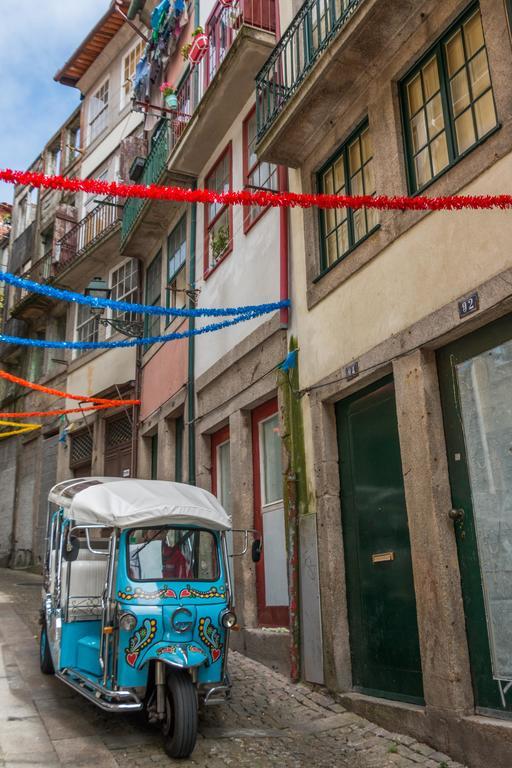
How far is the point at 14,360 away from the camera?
80.9 ft

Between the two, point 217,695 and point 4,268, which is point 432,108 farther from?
point 4,268

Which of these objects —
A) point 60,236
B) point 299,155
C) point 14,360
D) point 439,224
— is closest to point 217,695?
point 439,224

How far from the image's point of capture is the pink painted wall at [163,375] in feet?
42.7

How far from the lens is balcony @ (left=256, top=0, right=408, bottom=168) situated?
6.96m

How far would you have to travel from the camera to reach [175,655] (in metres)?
5.79

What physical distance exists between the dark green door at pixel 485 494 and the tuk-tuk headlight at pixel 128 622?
2.74m

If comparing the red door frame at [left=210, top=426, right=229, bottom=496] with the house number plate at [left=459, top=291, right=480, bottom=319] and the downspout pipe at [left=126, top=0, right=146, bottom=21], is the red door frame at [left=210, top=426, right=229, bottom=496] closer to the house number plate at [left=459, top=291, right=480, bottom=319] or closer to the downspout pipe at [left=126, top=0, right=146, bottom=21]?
the house number plate at [left=459, top=291, right=480, bottom=319]

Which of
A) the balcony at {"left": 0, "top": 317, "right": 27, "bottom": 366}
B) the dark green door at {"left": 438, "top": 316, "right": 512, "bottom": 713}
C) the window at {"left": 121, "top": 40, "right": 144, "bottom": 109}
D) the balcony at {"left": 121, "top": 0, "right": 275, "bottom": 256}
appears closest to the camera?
the dark green door at {"left": 438, "top": 316, "right": 512, "bottom": 713}

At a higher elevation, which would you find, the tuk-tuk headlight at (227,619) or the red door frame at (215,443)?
the red door frame at (215,443)

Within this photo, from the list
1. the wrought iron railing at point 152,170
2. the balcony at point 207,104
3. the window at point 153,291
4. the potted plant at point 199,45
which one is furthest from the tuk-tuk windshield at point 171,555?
the potted plant at point 199,45

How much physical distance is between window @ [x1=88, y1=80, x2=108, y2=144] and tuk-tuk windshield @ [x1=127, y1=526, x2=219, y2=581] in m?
17.6

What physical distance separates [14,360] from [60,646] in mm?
19290

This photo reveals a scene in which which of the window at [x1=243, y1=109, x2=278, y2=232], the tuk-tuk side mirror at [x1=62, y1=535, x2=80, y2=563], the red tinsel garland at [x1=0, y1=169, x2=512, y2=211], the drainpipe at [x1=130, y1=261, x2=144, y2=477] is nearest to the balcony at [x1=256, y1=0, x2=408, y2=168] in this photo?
the window at [x1=243, y1=109, x2=278, y2=232]

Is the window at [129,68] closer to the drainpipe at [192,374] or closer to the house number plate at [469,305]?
the drainpipe at [192,374]
